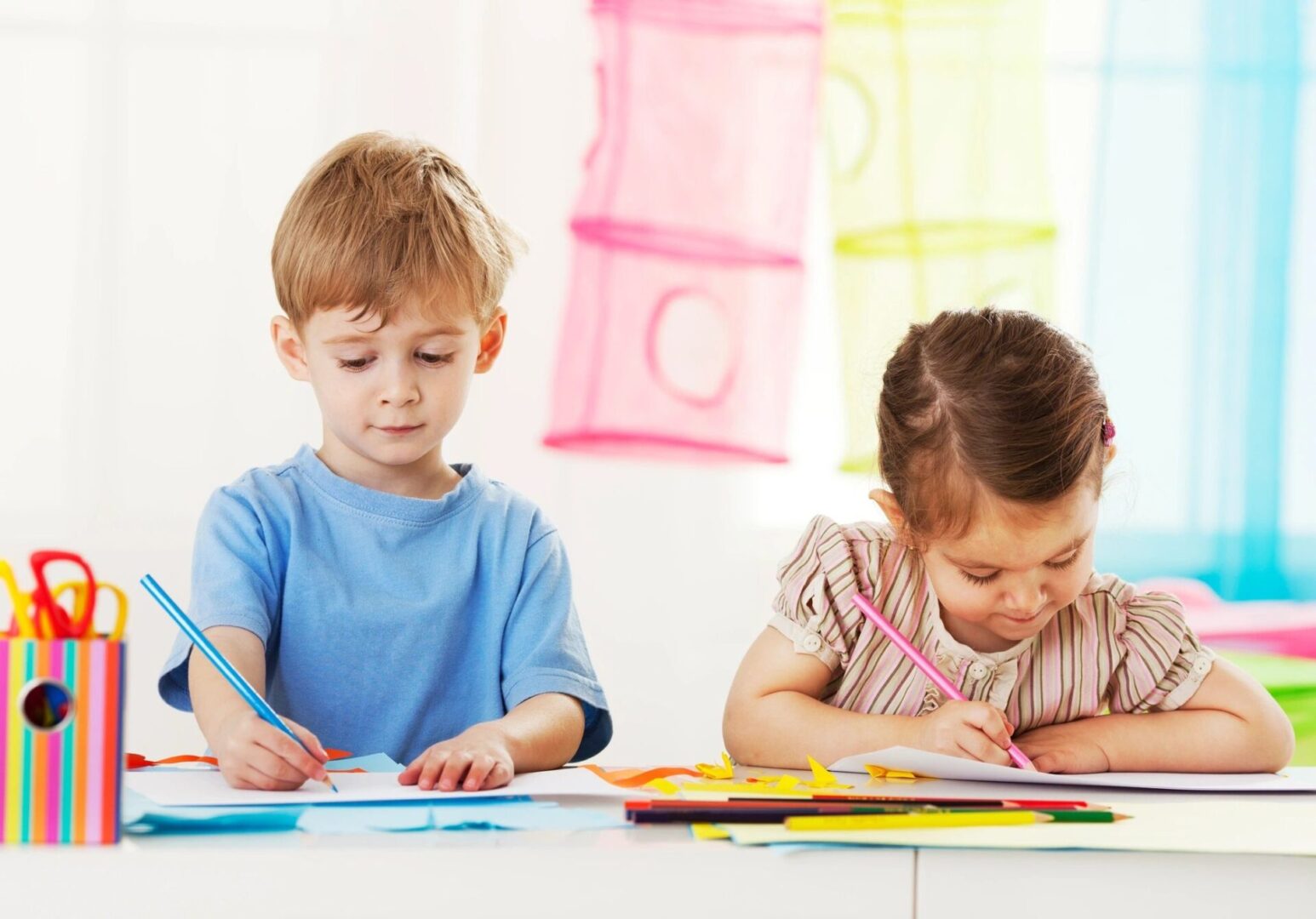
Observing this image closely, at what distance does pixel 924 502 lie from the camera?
95 cm

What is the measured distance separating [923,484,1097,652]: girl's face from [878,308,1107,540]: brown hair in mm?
11

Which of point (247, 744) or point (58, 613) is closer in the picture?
point (58, 613)

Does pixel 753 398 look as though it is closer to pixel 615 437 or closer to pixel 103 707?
pixel 615 437

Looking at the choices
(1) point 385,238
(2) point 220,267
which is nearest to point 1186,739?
(1) point 385,238

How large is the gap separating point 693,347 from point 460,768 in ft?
5.18

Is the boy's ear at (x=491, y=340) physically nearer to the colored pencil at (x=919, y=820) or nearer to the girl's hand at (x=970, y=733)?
the girl's hand at (x=970, y=733)

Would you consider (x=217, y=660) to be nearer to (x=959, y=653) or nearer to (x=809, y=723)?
(x=809, y=723)

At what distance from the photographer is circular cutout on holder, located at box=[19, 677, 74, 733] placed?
0.53 meters

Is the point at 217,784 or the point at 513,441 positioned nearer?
the point at 217,784

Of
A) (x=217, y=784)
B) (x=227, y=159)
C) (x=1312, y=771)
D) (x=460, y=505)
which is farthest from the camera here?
(x=227, y=159)

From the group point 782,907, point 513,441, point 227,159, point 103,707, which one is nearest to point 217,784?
point 103,707

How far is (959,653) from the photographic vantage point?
0.99 m

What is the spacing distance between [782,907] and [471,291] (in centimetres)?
58

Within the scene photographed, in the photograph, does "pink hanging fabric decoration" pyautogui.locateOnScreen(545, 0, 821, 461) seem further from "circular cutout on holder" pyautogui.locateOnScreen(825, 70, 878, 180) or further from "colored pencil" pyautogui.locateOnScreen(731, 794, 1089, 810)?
"colored pencil" pyautogui.locateOnScreen(731, 794, 1089, 810)
